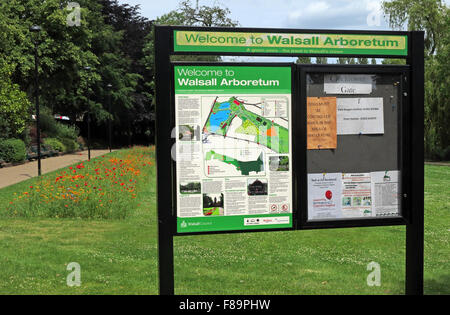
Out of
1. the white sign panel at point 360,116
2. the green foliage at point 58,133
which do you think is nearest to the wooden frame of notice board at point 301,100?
the white sign panel at point 360,116

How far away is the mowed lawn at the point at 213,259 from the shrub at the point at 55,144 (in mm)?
31137

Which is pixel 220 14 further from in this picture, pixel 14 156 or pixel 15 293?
pixel 15 293

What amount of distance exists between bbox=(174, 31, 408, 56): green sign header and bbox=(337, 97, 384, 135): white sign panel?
1.69 feet

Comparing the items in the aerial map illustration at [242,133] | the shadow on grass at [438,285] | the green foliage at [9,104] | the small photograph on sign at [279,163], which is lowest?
the shadow on grass at [438,285]

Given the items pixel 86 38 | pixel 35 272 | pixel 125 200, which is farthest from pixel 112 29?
pixel 35 272

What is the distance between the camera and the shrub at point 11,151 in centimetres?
2933

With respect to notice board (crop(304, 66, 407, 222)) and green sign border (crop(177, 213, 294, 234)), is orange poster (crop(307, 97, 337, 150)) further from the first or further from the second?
green sign border (crop(177, 213, 294, 234))

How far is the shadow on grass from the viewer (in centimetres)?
628

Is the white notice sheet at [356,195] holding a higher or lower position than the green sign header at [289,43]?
lower

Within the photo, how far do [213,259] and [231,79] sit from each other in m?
3.40

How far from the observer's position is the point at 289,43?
209 inches

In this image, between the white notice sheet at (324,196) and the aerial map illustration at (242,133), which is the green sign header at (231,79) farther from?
the white notice sheet at (324,196)

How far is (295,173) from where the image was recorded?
214 inches
